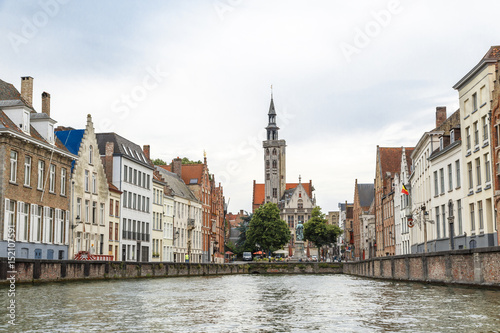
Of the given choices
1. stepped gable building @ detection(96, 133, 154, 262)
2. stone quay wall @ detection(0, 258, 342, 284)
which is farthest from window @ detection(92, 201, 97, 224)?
stone quay wall @ detection(0, 258, 342, 284)

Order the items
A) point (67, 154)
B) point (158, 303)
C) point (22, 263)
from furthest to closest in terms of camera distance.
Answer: point (67, 154), point (22, 263), point (158, 303)

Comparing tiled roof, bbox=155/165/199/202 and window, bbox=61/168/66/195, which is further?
tiled roof, bbox=155/165/199/202

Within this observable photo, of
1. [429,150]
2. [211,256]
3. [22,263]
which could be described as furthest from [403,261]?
[211,256]

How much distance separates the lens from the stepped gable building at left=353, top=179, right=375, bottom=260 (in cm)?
11019

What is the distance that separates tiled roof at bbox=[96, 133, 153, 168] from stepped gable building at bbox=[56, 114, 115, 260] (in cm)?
569

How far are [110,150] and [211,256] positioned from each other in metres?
39.6

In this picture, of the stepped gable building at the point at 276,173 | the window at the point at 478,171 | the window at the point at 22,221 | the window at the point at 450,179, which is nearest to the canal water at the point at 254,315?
the window at the point at 22,221

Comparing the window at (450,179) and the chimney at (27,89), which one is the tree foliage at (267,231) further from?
the chimney at (27,89)

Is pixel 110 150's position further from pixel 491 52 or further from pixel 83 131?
pixel 491 52

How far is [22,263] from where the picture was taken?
96.1ft

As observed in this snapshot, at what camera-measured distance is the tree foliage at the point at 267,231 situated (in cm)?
10912

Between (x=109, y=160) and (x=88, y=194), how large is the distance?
→ 8.55 m

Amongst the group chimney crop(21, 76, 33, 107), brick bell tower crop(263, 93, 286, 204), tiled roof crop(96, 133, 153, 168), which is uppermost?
brick bell tower crop(263, 93, 286, 204)

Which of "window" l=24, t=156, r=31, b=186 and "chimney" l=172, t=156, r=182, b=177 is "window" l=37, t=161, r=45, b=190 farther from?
"chimney" l=172, t=156, r=182, b=177
